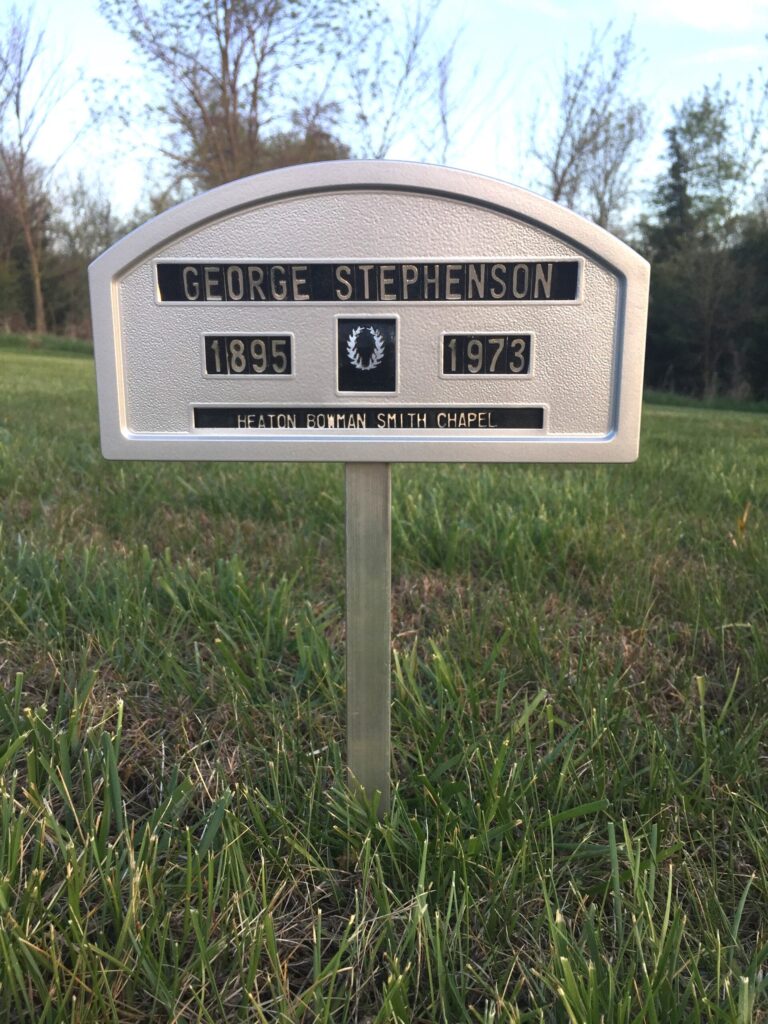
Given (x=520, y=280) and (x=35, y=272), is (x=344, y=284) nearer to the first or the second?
(x=520, y=280)

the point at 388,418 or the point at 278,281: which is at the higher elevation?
the point at 278,281

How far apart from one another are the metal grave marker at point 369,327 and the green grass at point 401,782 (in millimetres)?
589

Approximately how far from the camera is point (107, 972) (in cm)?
113

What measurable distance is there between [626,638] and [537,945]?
111cm

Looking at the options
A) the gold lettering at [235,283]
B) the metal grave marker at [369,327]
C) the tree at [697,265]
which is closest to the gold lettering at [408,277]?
the metal grave marker at [369,327]

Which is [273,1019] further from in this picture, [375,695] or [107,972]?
[375,695]

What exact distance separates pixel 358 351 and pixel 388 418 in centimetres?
12

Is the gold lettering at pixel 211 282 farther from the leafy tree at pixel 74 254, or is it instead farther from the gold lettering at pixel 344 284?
the leafy tree at pixel 74 254

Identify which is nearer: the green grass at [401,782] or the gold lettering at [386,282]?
the green grass at [401,782]

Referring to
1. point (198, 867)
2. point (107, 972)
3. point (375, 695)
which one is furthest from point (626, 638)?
point (107, 972)

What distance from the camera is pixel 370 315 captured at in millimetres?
1319

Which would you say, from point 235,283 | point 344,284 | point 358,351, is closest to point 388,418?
point 358,351

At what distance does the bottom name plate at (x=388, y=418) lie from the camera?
1354 mm

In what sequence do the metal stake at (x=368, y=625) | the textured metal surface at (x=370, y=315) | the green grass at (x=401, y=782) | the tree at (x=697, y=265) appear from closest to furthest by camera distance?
the green grass at (x=401, y=782), the textured metal surface at (x=370, y=315), the metal stake at (x=368, y=625), the tree at (x=697, y=265)
